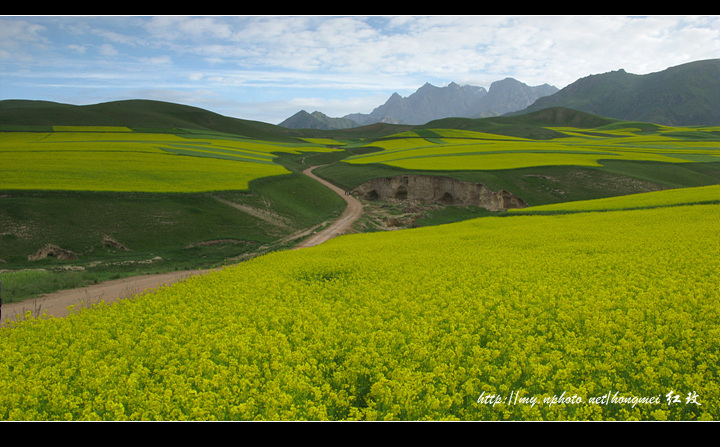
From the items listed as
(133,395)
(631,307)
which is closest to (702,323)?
(631,307)

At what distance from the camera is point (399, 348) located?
26.7ft

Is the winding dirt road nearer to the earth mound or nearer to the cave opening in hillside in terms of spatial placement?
the earth mound

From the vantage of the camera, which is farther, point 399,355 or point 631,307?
point 631,307

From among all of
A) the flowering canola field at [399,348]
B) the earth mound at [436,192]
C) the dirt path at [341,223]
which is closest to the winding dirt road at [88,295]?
the flowering canola field at [399,348]

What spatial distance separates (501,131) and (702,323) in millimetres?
161413

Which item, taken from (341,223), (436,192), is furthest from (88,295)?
(436,192)

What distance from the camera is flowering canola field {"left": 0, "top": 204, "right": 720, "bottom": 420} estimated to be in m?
5.95

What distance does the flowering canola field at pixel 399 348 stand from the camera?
5.95 m

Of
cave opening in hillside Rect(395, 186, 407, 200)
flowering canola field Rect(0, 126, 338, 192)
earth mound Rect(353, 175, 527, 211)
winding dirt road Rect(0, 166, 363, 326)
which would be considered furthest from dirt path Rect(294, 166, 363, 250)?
flowering canola field Rect(0, 126, 338, 192)

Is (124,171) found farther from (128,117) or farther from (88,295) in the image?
(128,117)

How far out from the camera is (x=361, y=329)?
8.95 meters

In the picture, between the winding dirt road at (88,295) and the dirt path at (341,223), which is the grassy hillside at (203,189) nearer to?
the dirt path at (341,223)
